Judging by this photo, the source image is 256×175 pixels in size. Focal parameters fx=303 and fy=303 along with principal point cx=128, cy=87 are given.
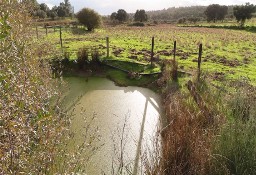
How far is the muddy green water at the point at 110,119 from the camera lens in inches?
241

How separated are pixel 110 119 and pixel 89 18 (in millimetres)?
21559

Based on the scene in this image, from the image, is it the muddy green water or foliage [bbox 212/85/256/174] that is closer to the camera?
foliage [bbox 212/85/256/174]

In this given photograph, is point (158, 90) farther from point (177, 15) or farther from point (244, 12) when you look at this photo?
point (177, 15)

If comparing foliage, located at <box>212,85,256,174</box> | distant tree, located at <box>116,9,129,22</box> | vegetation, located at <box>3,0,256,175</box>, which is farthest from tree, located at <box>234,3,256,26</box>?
foliage, located at <box>212,85,256,174</box>

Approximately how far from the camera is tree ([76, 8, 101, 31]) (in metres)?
28.4

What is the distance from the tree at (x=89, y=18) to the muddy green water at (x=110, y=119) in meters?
16.7

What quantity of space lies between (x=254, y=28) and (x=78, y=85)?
2837 centimetres

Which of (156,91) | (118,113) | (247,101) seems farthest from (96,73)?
(247,101)

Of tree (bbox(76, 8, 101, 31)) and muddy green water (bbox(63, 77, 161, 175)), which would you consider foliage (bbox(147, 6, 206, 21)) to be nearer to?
tree (bbox(76, 8, 101, 31))

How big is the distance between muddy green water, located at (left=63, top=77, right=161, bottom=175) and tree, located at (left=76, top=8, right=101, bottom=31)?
16.7 meters

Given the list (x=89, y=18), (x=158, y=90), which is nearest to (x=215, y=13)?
(x=89, y=18)

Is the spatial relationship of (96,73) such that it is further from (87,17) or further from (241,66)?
(87,17)

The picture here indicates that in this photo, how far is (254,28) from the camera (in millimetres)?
34156

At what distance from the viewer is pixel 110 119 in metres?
8.35
